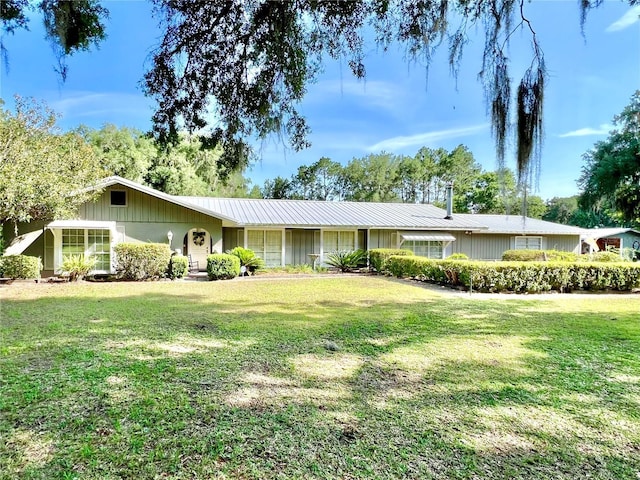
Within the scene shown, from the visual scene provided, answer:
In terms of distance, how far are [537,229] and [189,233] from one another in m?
19.4

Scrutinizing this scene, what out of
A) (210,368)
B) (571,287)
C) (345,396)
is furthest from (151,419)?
(571,287)

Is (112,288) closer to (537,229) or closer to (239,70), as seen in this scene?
(239,70)

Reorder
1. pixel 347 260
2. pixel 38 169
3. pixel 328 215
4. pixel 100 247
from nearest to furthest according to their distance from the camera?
pixel 38 169 → pixel 100 247 → pixel 347 260 → pixel 328 215

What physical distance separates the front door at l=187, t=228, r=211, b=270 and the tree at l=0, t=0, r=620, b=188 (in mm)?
13509

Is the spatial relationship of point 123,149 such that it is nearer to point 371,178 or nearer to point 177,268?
point 177,268

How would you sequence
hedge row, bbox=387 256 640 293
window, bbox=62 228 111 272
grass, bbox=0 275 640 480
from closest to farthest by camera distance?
grass, bbox=0 275 640 480, hedge row, bbox=387 256 640 293, window, bbox=62 228 111 272

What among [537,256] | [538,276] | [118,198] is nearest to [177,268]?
[118,198]

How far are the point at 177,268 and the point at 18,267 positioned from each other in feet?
15.8

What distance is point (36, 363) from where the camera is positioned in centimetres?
422

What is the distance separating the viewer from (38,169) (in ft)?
36.8

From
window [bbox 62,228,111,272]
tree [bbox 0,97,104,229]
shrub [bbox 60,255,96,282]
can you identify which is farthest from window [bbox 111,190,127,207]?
shrub [bbox 60,255,96,282]

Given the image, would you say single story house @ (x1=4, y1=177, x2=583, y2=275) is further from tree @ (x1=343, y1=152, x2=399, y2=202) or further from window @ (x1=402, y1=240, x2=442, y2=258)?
tree @ (x1=343, y1=152, x2=399, y2=202)

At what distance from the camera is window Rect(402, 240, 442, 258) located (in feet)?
63.5

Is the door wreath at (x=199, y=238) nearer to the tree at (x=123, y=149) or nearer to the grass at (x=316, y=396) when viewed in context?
the grass at (x=316, y=396)
